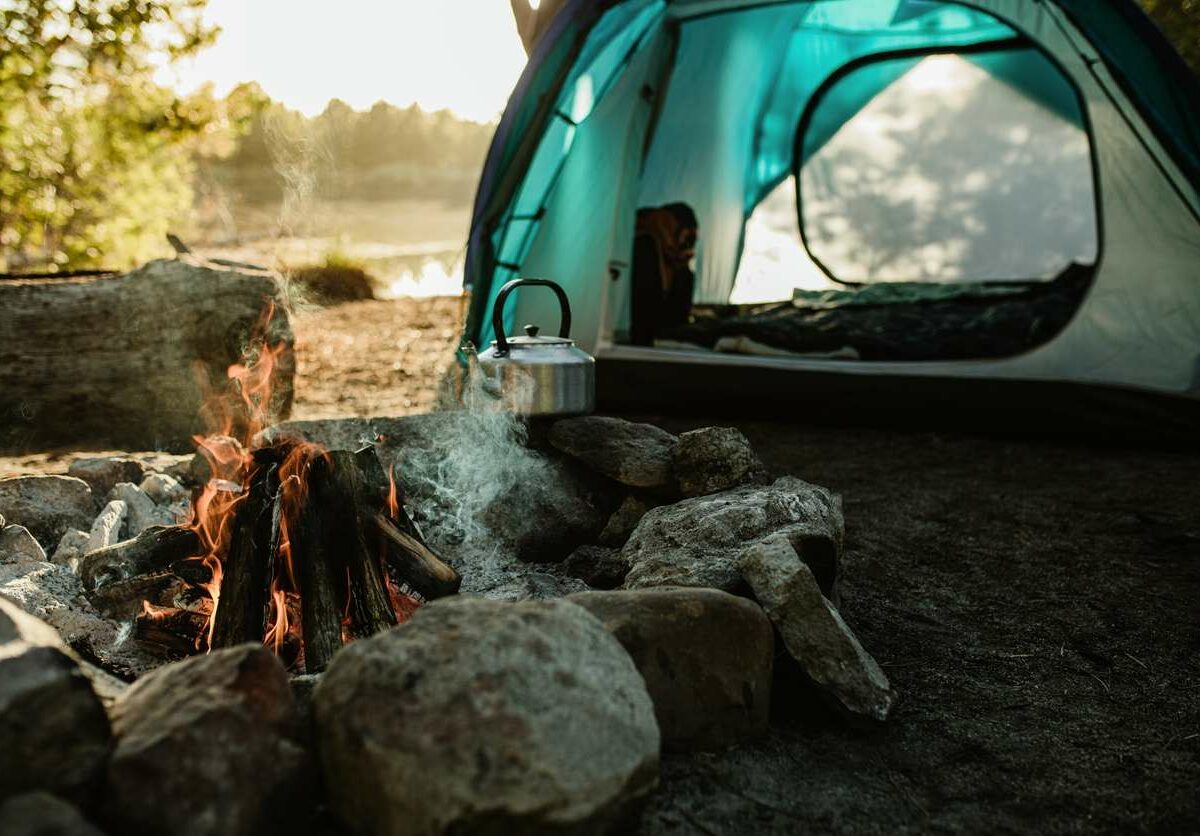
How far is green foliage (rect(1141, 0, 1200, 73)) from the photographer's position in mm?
8367

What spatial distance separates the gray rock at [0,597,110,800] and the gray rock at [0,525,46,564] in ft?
5.06

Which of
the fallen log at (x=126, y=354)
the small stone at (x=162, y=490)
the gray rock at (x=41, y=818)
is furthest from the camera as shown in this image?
the fallen log at (x=126, y=354)

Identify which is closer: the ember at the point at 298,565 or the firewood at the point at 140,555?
the ember at the point at 298,565

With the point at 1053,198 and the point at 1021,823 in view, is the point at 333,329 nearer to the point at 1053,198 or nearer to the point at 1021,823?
the point at 1053,198

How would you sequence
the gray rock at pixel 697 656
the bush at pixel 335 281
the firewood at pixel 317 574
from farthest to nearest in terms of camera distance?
the bush at pixel 335 281
the firewood at pixel 317 574
the gray rock at pixel 697 656

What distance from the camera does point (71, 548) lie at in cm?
285

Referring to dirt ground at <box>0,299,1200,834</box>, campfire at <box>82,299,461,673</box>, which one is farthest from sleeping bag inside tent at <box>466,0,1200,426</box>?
campfire at <box>82,299,461,673</box>

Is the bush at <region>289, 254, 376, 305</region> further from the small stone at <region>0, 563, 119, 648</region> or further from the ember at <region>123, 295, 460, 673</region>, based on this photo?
the ember at <region>123, 295, 460, 673</region>

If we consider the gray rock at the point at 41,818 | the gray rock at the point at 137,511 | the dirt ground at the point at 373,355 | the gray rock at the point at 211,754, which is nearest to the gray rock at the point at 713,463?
the gray rock at the point at 211,754

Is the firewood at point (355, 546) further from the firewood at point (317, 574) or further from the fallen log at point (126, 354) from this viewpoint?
the fallen log at point (126, 354)

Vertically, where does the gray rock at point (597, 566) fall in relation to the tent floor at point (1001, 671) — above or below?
above

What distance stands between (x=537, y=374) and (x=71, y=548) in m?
1.51

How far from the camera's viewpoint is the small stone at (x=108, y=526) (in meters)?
2.87

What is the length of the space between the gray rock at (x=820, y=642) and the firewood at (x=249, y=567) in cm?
121
